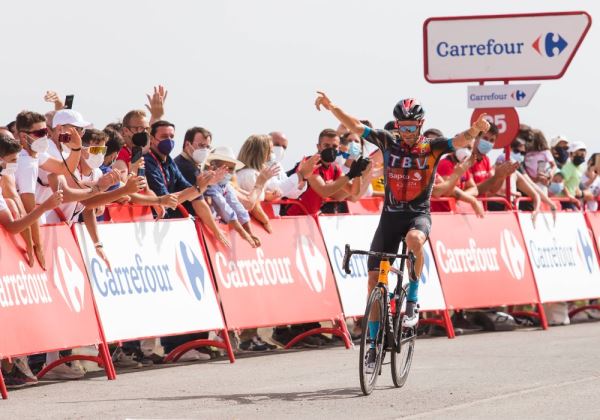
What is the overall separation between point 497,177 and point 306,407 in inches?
332

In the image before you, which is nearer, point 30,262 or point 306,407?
point 306,407

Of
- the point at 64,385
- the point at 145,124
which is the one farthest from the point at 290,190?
the point at 64,385

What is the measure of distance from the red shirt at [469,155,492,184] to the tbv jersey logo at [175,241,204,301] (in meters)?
5.55

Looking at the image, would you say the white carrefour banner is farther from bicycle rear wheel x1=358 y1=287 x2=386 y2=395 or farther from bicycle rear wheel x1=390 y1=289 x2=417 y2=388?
bicycle rear wheel x1=358 y1=287 x2=386 y2=395

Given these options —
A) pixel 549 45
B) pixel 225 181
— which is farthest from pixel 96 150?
pixel 549 45

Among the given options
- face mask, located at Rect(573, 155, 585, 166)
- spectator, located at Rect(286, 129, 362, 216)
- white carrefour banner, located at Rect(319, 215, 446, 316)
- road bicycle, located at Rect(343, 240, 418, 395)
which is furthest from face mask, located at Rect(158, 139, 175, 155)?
face mask, located at Rect(573, 155, 585, 166)

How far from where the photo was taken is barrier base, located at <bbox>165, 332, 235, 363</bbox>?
13492mm

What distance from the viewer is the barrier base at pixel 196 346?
531 inches

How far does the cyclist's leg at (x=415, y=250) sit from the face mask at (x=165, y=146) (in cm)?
310

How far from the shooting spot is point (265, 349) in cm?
1495

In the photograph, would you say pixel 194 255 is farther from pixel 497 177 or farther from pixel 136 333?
pixel 497 177

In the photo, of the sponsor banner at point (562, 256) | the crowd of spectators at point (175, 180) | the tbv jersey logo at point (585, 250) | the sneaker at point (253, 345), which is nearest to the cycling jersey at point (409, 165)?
the crowd of spectators at point (175, 180)

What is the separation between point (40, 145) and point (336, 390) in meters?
3.33

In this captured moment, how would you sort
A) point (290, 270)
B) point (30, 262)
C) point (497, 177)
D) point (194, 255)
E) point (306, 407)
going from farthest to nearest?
point (497, 177)
point (290, 270)
point (194, 255)
point (30, 262)
point (306, 407)
